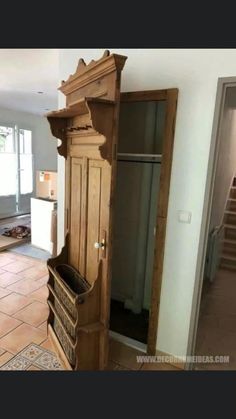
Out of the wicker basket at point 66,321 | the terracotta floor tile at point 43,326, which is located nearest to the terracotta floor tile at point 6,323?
the terracotta floor tile at point 43,326

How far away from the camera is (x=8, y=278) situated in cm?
335

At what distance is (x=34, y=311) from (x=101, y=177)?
1.77 metres

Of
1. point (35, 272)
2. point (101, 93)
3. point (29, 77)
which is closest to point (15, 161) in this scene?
point (29, 77)

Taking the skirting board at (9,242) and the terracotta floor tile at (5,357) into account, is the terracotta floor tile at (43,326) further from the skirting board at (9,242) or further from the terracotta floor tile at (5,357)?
the skirting board at (9,242)

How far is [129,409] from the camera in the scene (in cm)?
160

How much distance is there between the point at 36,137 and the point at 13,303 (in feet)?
16.4

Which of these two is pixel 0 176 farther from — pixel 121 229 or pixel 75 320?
pixel 75 320

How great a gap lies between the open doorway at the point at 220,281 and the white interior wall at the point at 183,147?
3.3 inches

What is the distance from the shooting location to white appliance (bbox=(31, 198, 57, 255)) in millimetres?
4109

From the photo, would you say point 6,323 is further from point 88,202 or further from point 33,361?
point 88,202

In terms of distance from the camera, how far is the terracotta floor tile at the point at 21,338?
2.19m

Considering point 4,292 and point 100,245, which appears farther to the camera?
point 4,292

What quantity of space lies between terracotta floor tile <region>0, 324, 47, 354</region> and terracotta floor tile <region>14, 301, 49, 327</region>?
8cm

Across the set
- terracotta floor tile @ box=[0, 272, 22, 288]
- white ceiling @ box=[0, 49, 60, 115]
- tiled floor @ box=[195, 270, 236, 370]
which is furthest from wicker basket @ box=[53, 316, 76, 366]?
white ceiling @ box=[0, 49, 60, 115]
